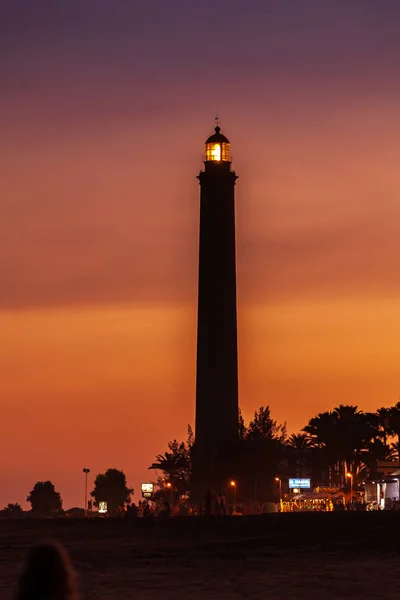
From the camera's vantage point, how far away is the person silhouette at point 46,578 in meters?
6.46

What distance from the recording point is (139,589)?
25641 mm

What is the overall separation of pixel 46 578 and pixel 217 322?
110 meters

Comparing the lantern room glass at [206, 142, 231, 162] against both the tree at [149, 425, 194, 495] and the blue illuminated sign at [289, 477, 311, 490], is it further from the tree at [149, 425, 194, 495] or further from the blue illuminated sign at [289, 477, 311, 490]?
the blue illuminated sign at [289, 477, 311, 490]

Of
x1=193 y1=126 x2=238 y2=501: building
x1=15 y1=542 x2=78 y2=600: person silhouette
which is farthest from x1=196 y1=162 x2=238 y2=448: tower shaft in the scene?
x1=15 y1=542 x2=78 y2=600: person silhouette

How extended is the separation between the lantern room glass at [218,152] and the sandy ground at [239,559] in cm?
7806

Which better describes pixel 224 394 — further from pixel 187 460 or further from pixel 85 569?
pixel 85 569

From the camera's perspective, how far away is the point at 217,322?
11675cm

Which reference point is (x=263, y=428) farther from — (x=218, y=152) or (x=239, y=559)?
(x=239, y=559)

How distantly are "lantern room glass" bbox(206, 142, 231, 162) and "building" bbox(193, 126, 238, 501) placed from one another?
6876 mm

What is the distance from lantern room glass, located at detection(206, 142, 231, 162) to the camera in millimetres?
127287

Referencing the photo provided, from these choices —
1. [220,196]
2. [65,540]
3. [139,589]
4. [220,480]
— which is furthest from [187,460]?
[139,589]

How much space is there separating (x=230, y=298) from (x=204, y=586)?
91745 millimetres

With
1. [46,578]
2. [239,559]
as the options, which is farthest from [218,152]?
[46,578]

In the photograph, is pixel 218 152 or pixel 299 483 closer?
pixel 218 152
